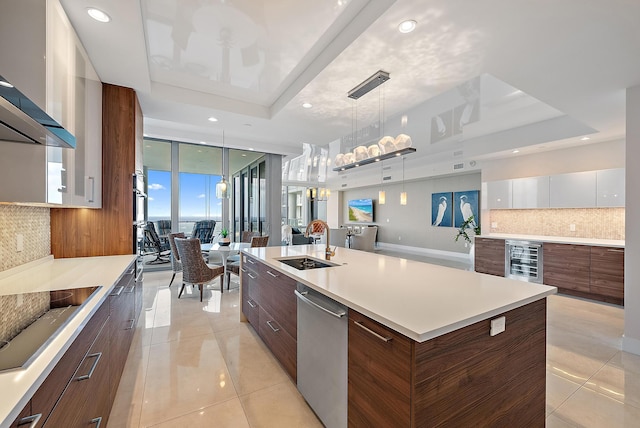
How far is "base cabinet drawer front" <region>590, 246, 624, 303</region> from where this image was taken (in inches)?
154

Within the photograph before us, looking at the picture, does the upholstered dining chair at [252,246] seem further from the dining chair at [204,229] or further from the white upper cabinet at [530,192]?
the white upper cabinet at [530,192]

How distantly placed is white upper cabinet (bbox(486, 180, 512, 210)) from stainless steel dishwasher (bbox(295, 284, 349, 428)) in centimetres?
551

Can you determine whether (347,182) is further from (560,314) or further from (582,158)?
(560,314)

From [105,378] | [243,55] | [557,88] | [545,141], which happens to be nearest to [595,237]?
[545,141]

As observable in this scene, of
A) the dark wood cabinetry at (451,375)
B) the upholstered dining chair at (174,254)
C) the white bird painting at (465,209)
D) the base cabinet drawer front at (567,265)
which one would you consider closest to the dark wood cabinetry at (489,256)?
the base cabinet drawer front at (567,265)

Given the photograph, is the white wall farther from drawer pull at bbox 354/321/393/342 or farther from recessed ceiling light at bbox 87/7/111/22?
recessed ceiling light at bbox 87/7/111/22

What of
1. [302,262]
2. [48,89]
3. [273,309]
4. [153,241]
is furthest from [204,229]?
[48,89]

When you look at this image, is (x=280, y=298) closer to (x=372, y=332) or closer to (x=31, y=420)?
(x=372, y=332)

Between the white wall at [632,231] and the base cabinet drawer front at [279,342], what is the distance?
3.37 meters

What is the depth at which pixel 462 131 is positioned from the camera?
5.48 meters

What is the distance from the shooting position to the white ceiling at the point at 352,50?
1902mm

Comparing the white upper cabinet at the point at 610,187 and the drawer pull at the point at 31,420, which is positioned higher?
the white upper cabinet at the point at 610,187

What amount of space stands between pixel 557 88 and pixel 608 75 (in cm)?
37

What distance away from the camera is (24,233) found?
2139mm
